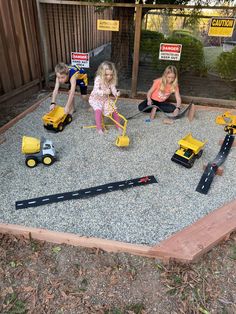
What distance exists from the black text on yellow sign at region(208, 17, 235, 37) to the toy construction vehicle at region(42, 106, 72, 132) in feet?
9.81

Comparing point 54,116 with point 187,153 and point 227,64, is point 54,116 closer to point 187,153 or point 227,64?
point 187,153

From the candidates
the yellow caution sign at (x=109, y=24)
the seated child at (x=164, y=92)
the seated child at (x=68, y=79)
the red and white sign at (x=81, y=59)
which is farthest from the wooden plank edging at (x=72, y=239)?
the yellow caution sign at (x=109, y=24)

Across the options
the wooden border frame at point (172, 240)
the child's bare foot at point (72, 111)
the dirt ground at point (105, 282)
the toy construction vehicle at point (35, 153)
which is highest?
the toy construction vehicle at point (35, 153)

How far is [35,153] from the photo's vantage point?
2.96m

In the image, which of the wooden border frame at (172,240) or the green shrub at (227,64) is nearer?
the wooden border frame at (172,240)

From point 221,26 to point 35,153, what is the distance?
3793 mm

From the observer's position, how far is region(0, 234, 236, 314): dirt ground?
1.70m

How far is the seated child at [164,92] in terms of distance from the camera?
13.3 feet

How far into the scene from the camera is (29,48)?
16.2 feet

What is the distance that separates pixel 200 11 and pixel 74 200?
4.20 m

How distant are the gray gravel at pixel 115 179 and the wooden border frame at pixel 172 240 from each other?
0.10 meters

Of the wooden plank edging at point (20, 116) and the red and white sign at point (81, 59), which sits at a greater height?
the red and white sign at point (81, 59)

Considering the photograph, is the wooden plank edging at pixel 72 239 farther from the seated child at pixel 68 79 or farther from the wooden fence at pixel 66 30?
the wooden fence at pixel 66 30

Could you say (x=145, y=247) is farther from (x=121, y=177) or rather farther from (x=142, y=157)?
(x=142, y=157)
